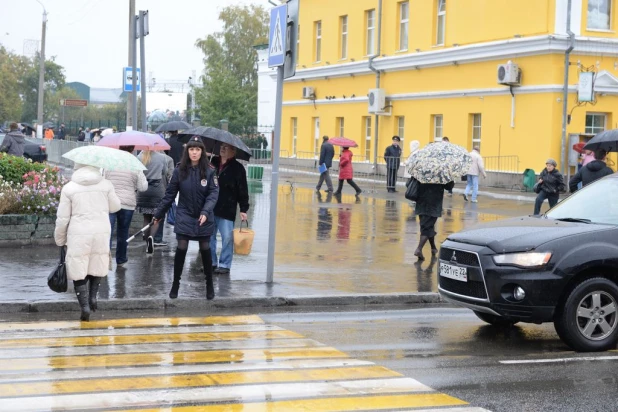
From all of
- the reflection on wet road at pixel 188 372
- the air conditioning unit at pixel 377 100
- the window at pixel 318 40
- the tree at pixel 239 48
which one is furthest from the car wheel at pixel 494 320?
the tree at pixel 239 48

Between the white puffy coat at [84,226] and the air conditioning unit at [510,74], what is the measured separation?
2563cm

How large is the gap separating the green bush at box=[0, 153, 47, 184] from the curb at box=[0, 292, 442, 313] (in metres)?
7.43

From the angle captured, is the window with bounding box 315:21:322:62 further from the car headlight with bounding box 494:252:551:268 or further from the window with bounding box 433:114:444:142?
the car headlight with bounding box 494:252:551:268

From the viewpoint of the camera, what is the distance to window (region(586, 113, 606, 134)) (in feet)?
113

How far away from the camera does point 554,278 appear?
9.11m

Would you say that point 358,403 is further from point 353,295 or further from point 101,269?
point 353,295

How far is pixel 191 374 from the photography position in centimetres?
798

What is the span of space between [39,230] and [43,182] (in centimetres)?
99

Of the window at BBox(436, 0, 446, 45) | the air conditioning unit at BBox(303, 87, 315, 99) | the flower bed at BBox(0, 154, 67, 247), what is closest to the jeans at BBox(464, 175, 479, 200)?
the window at BBox(436, 0, 446, 45)

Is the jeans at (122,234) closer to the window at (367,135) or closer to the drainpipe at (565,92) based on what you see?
the drainpipe at (565,92)

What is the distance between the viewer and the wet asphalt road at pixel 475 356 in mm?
7484

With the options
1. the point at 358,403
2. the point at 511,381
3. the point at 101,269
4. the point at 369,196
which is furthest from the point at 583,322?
the point at 369,196

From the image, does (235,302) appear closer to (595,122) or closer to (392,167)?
(392,167)

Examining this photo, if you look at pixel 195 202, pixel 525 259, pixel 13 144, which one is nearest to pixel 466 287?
pixel 525 259
